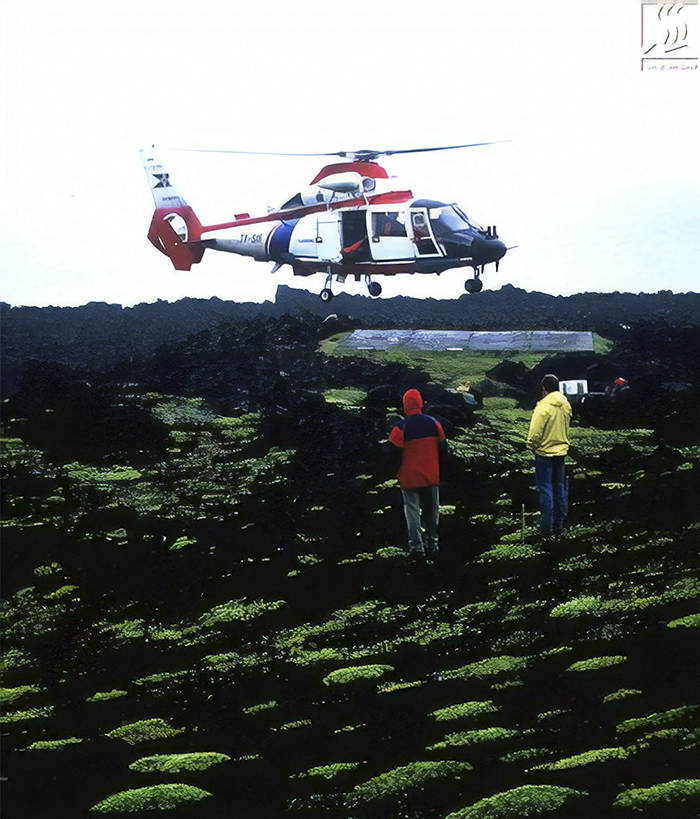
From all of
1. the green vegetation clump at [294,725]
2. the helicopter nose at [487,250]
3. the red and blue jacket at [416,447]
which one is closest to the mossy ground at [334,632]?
the green vegetation clump at [294,725]

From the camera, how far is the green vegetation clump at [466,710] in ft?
18.8

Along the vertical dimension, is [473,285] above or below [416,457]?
above

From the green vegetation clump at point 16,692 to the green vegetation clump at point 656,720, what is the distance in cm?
338

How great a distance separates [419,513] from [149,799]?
2.40 metres

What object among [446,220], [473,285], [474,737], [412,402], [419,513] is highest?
[446,220]

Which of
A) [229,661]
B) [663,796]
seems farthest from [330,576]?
[663,796]

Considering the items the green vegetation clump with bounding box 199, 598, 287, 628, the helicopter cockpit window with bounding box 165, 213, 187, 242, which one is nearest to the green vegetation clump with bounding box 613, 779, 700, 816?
the green vegetation clump with bounding box 199, 598, 287, 628

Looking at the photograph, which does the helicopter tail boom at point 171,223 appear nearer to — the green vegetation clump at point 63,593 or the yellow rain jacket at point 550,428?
the green vegetation clump at point 63,593

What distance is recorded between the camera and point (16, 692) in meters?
6.39

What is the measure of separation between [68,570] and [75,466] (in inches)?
52.7

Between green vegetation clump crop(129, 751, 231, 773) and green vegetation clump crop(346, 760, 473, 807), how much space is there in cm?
72

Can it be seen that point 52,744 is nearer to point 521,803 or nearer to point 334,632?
point 334,632

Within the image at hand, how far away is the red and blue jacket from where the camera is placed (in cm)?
669

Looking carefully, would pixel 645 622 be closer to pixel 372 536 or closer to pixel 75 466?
pixel 372 536
